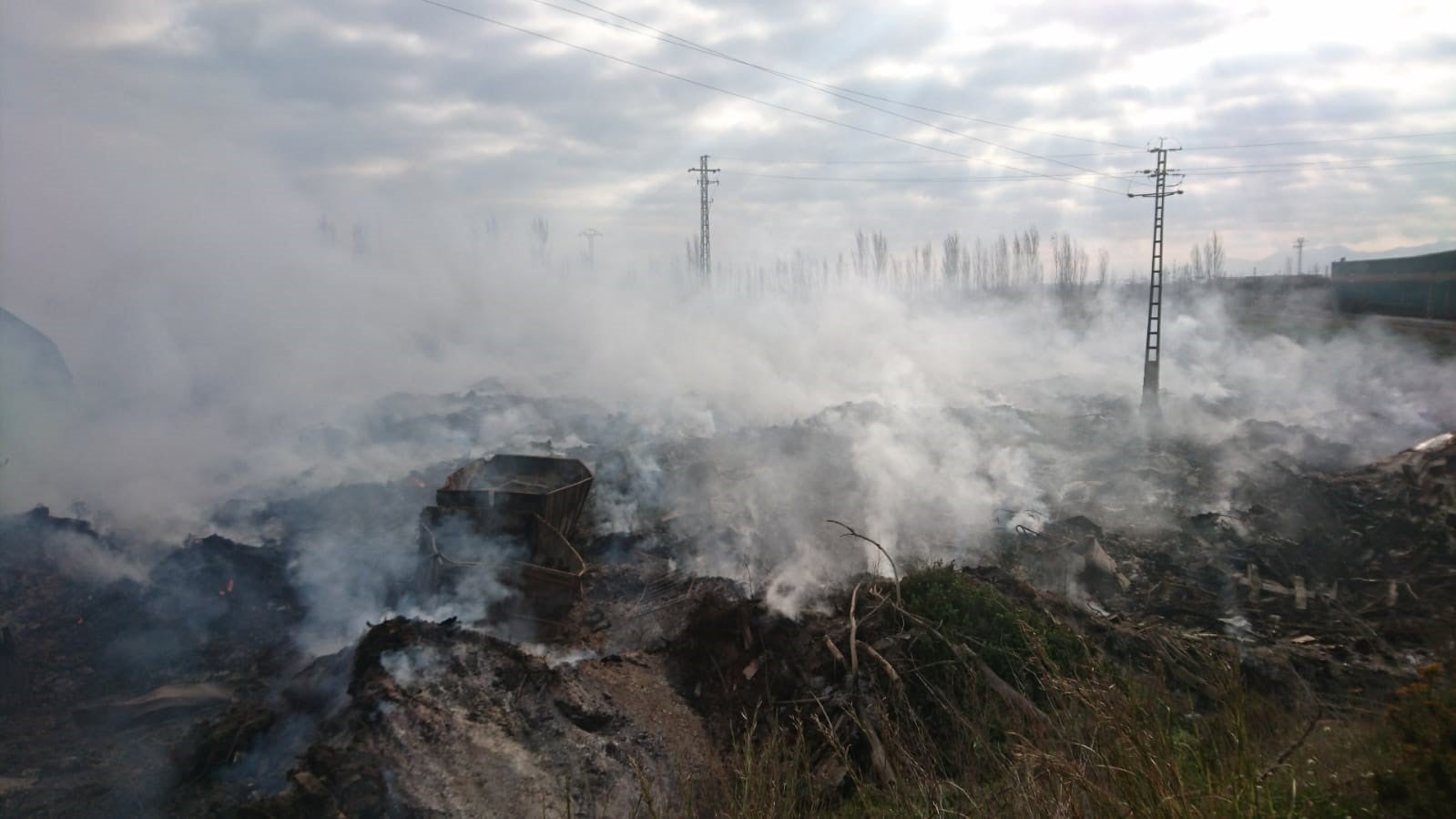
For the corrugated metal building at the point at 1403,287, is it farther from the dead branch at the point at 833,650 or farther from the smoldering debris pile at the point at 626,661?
the dead branch at the point at 833,650

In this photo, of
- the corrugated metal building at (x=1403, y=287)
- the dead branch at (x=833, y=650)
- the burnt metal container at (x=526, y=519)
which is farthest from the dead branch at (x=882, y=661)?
the corrugated metal building at (x=1403, y=287)

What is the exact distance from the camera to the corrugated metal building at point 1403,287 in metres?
29.9

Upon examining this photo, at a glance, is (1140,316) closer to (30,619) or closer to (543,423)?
(543,423)

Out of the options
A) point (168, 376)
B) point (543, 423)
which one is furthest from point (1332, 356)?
point (168, 376)

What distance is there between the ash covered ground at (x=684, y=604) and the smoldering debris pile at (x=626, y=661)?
4cm

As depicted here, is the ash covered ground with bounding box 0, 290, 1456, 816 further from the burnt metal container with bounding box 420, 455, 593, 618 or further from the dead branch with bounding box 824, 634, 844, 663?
the burnt metal container with bounding box 420, 455, 593, 618

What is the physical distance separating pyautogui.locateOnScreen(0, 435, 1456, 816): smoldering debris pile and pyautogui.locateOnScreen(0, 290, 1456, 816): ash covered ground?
0.04 meters

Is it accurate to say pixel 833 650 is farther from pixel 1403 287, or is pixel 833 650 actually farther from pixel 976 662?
pixel 1403 287

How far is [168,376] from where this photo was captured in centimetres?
2169

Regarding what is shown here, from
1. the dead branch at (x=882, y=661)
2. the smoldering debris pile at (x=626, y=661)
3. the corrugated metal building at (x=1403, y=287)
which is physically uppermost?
the corrugated metal building at (x=1403, y=287)

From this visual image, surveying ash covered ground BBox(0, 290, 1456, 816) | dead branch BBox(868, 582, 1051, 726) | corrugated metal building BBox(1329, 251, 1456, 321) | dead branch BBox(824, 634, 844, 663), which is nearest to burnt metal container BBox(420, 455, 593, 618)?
ash covered ground BBox(0, 290, 1456, 816)

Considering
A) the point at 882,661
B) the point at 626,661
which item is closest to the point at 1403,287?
the point at 882,661

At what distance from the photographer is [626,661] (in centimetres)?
862

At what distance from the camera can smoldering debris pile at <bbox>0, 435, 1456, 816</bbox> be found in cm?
612
